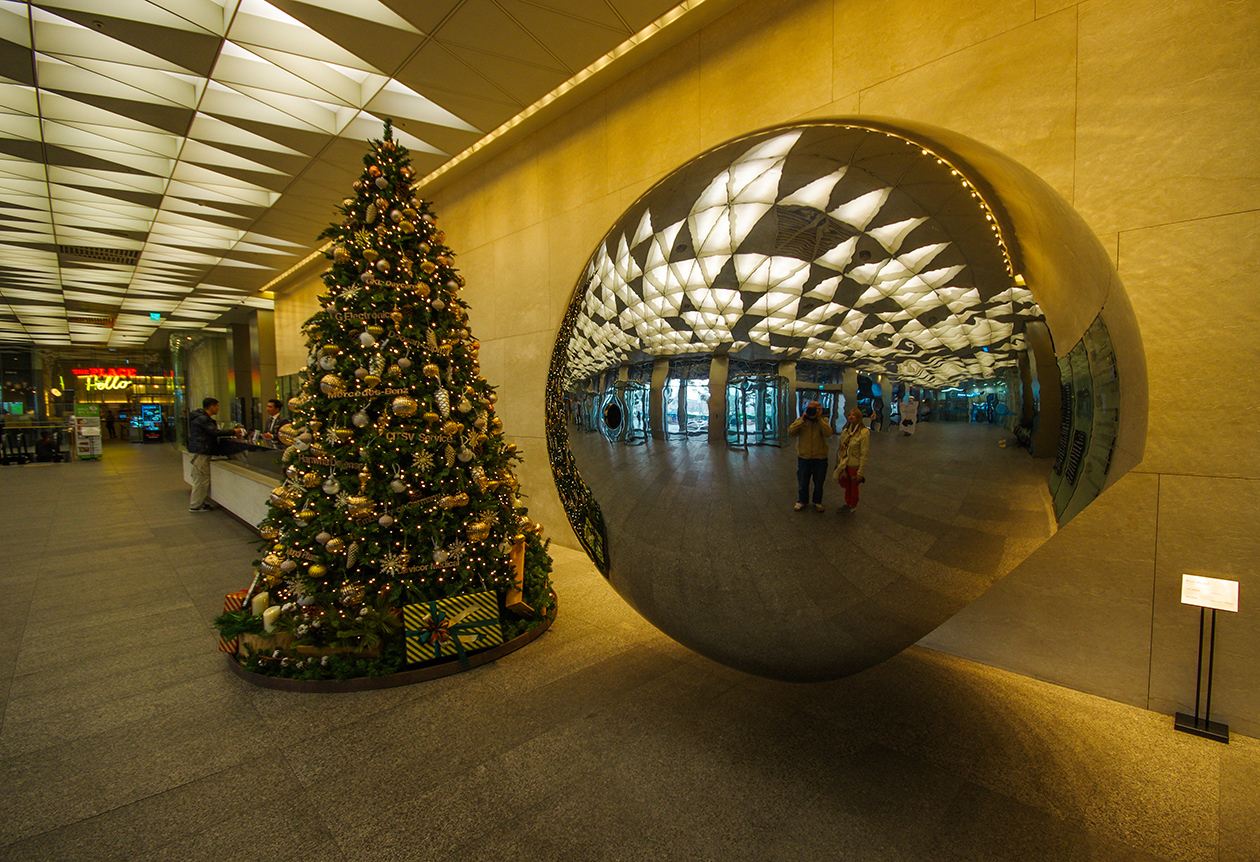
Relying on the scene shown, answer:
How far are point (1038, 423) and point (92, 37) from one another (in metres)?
9.25

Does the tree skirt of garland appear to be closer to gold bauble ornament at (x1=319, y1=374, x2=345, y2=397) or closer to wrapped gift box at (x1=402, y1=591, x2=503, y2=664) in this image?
wrapped gift box at (x1=402, y1=591, x2=503, y2=664)

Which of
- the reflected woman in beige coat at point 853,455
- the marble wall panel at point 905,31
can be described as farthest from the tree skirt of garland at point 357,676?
the marble wall panel at point 905,31

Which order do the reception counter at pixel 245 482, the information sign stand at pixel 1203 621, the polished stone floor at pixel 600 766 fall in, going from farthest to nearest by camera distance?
the reception counter at pixel 245 482
the information sign stand at pixel 1203 621
the polished stone floor at pixel 600 766

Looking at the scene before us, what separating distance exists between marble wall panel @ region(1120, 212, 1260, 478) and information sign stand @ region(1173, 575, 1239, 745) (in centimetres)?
46

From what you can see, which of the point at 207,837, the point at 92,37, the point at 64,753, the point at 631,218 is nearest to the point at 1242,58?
the point at 631,218

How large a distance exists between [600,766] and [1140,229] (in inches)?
156

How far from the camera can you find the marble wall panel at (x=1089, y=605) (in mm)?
2941

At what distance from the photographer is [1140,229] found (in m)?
2.84

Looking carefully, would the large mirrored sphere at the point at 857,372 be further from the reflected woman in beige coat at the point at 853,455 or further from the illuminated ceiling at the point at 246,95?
the illuminated ceiling at the point at 246,95

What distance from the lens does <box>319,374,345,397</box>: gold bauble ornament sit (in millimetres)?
3490

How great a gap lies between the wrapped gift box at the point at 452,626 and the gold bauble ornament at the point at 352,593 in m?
0.30

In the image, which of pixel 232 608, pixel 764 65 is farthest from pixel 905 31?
pixel 232 608

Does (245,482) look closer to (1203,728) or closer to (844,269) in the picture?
(844,269)

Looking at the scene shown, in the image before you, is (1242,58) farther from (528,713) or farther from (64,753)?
(64,753)
